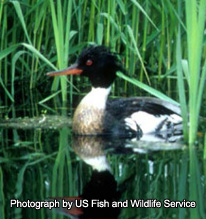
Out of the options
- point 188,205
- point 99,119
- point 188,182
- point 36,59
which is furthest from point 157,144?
point 36,59

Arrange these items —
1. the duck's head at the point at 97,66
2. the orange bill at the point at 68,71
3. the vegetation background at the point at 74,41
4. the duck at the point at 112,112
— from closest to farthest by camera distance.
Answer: the duck at the point at 112,112, the orange bill at the point at 68,71, the duck's head at the point at 97,66, the vegetation background at the point at 74,41

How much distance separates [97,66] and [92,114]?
1.80ft

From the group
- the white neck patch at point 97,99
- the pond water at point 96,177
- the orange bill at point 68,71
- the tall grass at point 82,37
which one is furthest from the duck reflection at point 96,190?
the tall grass at point 82,37

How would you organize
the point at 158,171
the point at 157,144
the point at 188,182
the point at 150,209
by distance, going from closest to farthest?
the point at 150,209 → the point at 188,182 → the point at 158,171 → the point at 157,144

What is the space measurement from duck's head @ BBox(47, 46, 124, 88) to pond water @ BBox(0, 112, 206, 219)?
74 centimetres

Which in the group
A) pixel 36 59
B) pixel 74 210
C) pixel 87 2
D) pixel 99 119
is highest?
pixel 87 2

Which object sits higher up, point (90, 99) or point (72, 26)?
point (72, 26)

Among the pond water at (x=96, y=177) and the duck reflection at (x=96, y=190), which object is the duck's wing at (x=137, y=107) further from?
the duck reflection at (x=96, y=190)

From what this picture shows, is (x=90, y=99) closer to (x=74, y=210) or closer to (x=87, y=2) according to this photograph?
(x=87, y=2)

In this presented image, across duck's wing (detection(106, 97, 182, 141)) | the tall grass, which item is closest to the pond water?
duck's wing (detection(106, 97, 182, 141))

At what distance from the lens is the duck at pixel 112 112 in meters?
7.81

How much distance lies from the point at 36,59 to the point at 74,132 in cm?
190

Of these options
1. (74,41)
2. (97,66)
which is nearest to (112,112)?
(97,66)

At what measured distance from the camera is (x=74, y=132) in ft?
25.7
